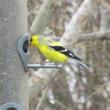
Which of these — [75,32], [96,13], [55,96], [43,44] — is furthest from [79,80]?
[43,44]

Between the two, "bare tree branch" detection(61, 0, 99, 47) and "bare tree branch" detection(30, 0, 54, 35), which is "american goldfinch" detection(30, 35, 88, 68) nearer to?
"bare tree branch" detection(30, 0, 54, 35)

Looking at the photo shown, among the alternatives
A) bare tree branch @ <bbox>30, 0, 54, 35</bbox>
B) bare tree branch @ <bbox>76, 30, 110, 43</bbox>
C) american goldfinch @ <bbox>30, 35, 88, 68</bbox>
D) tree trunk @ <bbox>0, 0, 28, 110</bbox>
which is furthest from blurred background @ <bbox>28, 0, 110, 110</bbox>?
tree trunk @ <bbox>0, 0, 28, 110</bbox>

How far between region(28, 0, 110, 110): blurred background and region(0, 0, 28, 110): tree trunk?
3019mm

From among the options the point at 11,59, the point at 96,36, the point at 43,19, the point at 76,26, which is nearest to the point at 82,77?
the point at 96,36

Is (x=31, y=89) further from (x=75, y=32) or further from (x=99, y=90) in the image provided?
(x=99, y=90)

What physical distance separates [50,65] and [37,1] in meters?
2.86

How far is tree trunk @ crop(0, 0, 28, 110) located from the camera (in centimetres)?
436

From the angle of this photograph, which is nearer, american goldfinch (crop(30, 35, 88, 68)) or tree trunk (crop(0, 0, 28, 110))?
tree trunk (crop(0, 0, 28, 110))

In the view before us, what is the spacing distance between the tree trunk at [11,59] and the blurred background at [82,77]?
9.91 feet

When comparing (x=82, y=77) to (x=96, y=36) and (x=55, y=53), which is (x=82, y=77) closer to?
(x=96, y=36)

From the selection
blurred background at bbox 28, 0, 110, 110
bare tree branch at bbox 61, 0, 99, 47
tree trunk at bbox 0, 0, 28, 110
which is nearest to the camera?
tree trunk at bbox 0, 0, 28, 110

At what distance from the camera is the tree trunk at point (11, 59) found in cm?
436

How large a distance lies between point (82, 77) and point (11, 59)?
380cm

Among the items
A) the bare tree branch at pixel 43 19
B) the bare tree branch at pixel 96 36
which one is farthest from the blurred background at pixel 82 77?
the bare tree branch at pixel 43 19
